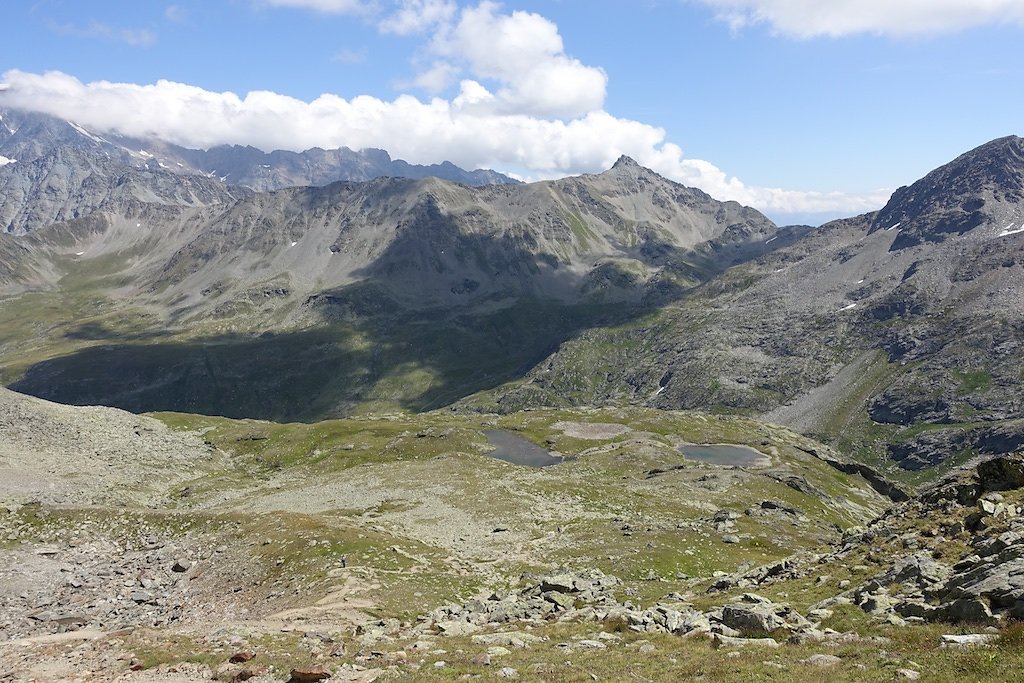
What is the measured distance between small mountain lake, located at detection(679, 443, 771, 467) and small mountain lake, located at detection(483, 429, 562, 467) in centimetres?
3858

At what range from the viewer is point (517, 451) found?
567 ft

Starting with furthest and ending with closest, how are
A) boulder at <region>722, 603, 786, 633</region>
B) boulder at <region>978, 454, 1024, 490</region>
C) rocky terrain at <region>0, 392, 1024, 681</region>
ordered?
boulder at <region>978, 454, 1024, 490</region> < boulder at <region>722, 603, 786, 633</region> < rocky terrain at <region>0, 392, 1024, 681</region>

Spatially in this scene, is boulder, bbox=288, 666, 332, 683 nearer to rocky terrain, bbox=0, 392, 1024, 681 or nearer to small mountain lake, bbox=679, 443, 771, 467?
rocky terrain, bbox=0, 392, 1024, 681

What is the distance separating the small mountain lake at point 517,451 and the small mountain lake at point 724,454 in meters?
38.6

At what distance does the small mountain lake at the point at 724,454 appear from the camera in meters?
164

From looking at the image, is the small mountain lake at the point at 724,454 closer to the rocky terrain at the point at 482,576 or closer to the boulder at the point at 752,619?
the rocky terrain at the point at 482,576

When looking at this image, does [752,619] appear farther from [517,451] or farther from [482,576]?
[517,451]

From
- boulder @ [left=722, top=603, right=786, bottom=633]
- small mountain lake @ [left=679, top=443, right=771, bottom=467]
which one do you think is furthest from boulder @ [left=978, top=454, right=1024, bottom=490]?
small mountain lake @ [left=679, top=443, right=771, bottom=467]

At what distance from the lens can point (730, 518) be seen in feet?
275

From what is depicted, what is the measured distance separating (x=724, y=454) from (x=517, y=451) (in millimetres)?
60406

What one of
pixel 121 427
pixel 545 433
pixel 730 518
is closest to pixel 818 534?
pixel 730 518

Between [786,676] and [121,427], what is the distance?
140096 millimetres

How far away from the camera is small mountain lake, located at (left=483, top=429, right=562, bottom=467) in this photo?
160750mm

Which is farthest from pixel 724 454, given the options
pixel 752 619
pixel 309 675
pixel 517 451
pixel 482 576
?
pixel 309 675
